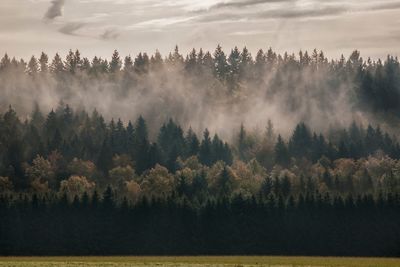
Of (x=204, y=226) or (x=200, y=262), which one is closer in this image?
(x=200, y=262)

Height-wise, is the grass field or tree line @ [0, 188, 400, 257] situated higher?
the grass field

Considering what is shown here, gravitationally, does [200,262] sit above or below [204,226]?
above

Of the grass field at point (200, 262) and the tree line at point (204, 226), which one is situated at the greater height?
the grass field at point (200, 262)

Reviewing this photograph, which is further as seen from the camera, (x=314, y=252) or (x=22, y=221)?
(x=22, y=221)

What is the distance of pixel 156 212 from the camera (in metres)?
183

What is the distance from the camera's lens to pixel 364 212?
589ft

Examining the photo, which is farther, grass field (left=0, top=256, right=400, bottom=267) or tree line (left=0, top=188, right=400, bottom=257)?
tree line (left=0, top=188, right=400, bottom=257)

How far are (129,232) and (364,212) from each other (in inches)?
1844

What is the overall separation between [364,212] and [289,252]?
59.5ft

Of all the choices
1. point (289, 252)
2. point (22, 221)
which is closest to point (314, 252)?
point (289, 252)

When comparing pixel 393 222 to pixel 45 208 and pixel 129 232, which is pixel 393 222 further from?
pixel 45 208

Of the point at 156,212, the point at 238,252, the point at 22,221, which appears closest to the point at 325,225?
the point at 238,252

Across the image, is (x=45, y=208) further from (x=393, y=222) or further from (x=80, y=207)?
(x=393, y=222)

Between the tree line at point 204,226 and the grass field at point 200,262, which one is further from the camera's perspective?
the tree line at point 204,226
